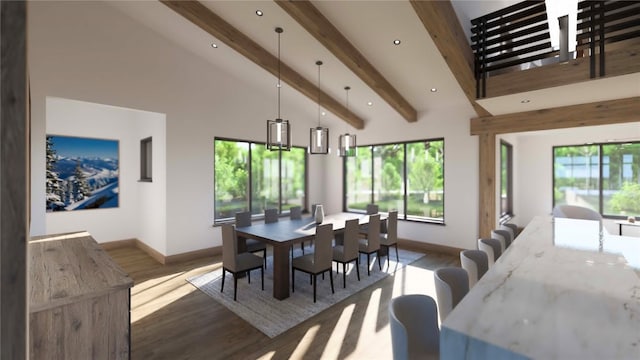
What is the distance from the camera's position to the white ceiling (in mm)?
3732

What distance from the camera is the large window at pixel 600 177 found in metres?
6.08

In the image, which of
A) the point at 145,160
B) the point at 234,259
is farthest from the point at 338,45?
the point at 145,160

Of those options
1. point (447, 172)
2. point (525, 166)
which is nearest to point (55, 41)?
point (447, 172)

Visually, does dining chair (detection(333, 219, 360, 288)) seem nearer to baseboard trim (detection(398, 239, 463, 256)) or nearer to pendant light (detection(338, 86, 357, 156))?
pendant light (detection(338, 86, 357, 156))

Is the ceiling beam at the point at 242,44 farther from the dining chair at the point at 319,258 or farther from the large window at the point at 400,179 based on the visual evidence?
the dining chair at the point at 319,258

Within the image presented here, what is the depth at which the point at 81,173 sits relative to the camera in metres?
5.58

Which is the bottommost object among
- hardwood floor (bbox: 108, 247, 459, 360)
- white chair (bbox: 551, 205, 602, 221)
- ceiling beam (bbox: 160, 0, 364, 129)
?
hardwood floor (bbox: 108, 247, 459, 360)

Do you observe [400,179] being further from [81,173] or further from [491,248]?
[81,173]

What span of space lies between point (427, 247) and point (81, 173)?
22.6 ft

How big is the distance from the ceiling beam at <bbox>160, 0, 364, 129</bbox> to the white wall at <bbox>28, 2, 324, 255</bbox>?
2.19 feet

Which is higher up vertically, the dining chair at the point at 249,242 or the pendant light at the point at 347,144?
the pendant light at the point at 347,144

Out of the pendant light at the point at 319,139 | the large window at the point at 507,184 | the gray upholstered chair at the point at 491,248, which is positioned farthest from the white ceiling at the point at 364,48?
the large window at the point at 507,184

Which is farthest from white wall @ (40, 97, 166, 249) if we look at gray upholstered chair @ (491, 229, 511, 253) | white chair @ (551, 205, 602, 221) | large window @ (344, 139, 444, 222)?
white chair @ (551, 205, 602, 221)

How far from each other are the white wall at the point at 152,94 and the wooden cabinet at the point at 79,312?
116 inches
